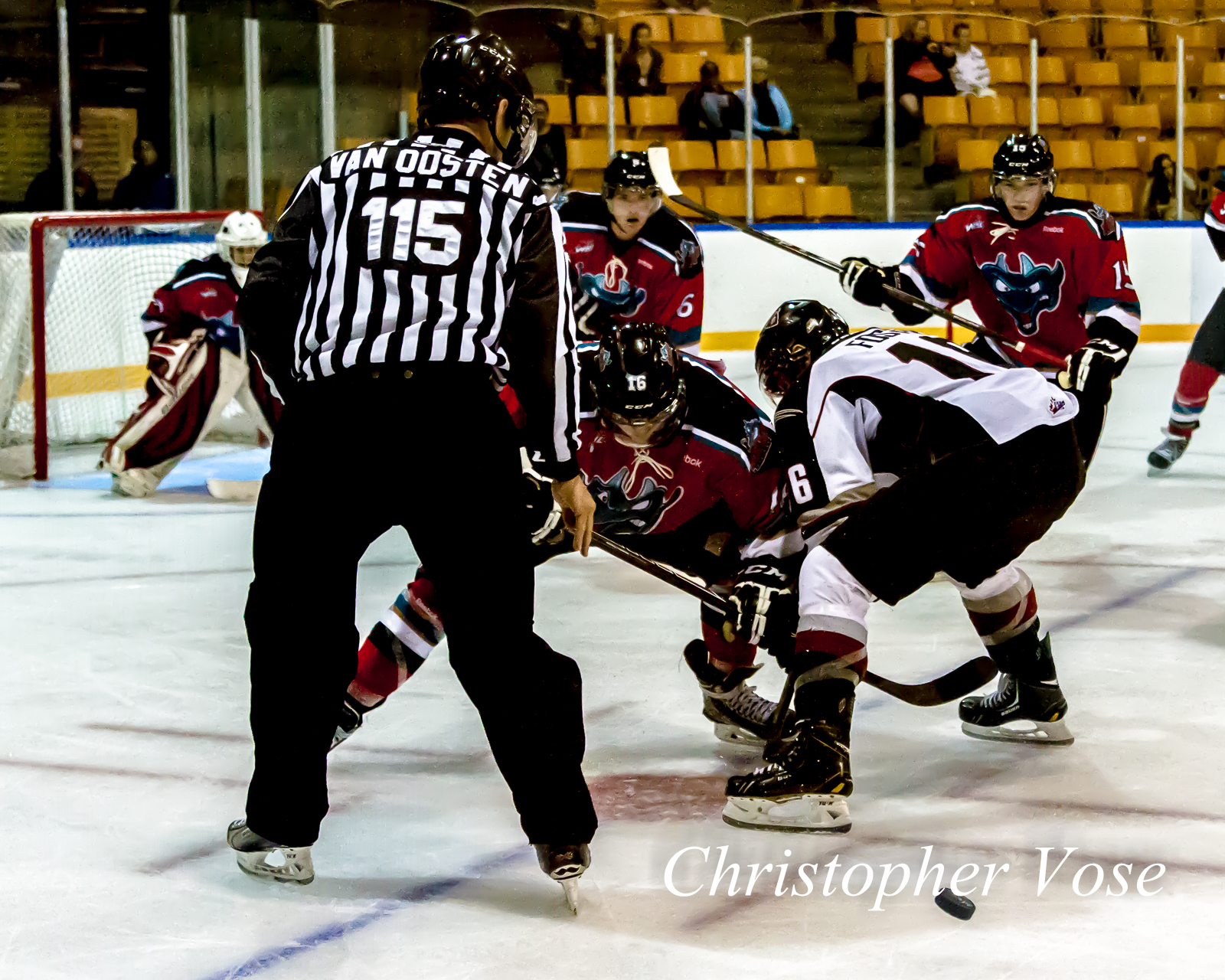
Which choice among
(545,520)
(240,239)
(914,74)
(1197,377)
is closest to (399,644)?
(545,520)

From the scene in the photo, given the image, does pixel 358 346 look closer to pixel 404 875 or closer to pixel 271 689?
pixel 271 689

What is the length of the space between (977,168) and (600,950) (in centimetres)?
805

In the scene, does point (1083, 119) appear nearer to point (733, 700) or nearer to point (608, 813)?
point (733, 700)

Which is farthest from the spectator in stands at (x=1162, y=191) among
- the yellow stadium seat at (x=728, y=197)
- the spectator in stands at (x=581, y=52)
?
the spectator in stands at (x=581, y=52)

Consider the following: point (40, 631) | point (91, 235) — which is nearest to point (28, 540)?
point (40, 631)

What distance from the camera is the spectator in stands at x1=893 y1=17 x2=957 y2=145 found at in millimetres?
8984

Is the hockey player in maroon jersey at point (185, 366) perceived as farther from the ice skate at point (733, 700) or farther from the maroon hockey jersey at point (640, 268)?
the ice skate at point (733, 700)

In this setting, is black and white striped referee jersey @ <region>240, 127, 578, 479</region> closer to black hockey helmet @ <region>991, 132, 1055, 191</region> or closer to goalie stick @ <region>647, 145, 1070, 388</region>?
goalie stick @ <region>647, 145, 1070, 388</region>

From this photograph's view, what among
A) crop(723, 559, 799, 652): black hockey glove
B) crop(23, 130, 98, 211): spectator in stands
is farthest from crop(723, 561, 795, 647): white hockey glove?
crop(23, 130, 98, 211): spectator in stands

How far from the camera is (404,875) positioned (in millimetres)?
2094

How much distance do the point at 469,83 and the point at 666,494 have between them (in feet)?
3.15

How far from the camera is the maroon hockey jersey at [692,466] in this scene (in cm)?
268

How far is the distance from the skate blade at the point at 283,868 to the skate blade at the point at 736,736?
2.76 feet

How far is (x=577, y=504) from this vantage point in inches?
77.9
